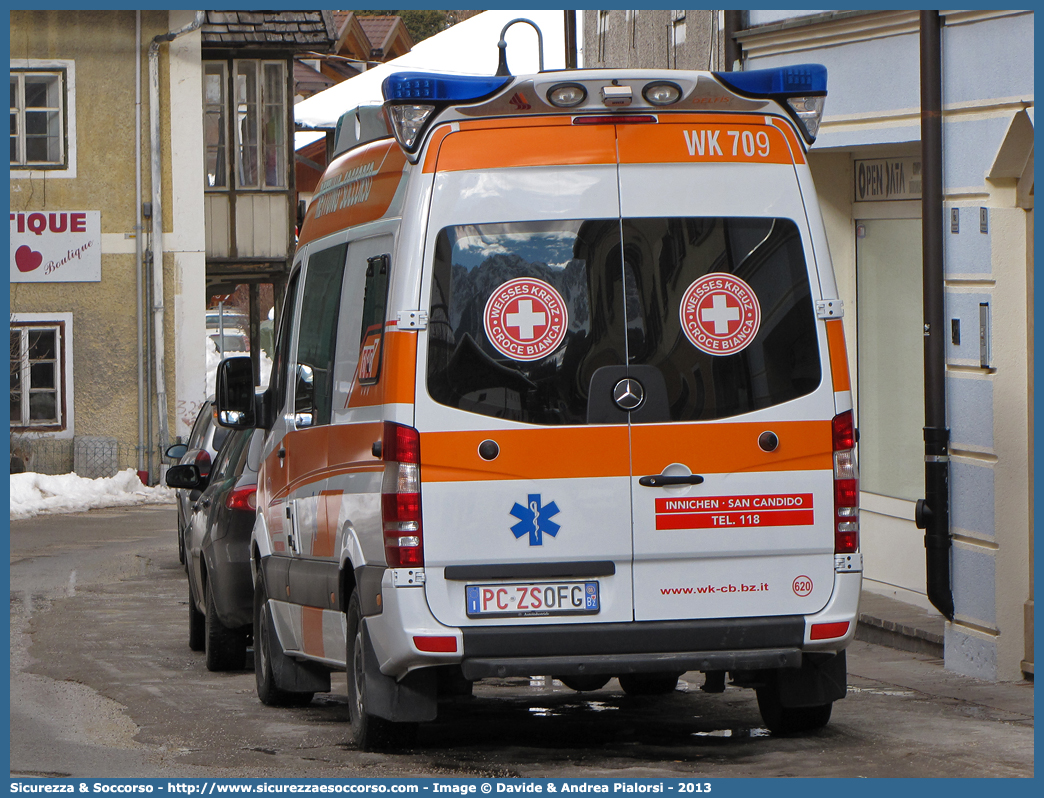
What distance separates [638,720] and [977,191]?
3.34 m

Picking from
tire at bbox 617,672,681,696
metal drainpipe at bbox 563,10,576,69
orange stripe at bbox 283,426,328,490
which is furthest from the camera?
metal drainpipe at bbox 563,10,576,69

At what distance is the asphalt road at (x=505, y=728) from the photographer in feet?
22.3

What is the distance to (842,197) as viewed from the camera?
1237cm

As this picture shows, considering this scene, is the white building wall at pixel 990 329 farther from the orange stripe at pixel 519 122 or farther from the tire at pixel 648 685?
the orange stripe at pixel 519 122

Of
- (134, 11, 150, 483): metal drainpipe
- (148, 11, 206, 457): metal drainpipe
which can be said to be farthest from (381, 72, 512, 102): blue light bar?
(134, 11, 150, 483): metal drainpipe

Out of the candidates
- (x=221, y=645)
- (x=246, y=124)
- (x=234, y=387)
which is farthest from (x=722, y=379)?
(x=246, y=124)

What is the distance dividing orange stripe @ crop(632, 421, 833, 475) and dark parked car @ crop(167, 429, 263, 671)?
152 inches

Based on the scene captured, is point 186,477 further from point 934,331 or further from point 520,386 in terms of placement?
point 520,386

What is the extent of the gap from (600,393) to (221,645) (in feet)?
14.7

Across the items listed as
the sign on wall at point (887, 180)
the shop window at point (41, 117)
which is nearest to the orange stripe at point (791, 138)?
the sign on wall at point (887, 180)

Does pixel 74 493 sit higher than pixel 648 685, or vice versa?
pixel 648 685

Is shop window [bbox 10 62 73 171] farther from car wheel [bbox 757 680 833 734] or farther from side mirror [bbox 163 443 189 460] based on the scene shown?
car wheel [bbox 757 680 833 734]

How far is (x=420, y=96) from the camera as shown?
6543 millimetres

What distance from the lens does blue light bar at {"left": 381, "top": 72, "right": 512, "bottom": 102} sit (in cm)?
653
